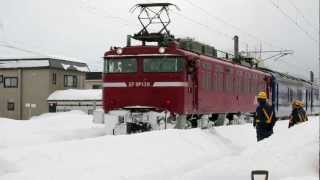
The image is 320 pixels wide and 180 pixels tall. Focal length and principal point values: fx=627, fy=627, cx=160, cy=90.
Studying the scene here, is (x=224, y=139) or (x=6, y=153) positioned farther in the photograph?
(x=224, y=139)

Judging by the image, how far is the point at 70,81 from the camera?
61.3m

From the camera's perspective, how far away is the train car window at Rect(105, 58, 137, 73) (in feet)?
71.1

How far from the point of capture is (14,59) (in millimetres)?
58062

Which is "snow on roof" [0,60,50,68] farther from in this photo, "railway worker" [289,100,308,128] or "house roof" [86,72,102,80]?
"railway worker" [289,100,308,128]

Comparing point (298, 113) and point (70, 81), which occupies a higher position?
point (70, 81)

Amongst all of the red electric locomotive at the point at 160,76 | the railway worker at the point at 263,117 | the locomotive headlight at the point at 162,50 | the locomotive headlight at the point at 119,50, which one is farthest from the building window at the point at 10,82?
the railway worker at the point at 263,117

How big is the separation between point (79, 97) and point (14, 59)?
7204mm

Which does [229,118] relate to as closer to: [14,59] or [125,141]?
[125,141]

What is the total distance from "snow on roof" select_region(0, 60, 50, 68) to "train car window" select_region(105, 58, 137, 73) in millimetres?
35132

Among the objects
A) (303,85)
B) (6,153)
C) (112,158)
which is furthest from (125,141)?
(303,85)

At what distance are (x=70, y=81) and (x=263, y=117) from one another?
48.7 m

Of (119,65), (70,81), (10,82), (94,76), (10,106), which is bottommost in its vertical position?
(10,106)

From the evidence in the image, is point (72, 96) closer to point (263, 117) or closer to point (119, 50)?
point (119, 50)

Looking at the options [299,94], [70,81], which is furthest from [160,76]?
[70,81]
